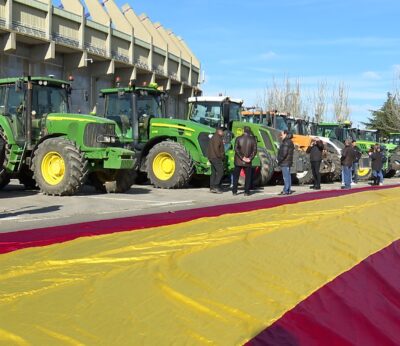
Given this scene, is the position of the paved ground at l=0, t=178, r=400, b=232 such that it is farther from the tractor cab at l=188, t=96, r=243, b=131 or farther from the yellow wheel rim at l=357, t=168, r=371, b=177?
the yellow wheel rim at l=357, t=168, r=371, b=177

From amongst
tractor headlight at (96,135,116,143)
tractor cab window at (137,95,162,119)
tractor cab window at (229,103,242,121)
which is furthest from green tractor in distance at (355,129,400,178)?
tractor headlight at (96,135,116,143)

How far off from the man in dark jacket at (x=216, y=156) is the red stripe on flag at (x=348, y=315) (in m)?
8.77

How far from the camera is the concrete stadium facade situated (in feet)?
79.8

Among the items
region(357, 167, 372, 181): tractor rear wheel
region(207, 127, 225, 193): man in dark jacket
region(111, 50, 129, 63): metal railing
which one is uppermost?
region(111, 50, 129, 63): metal railing

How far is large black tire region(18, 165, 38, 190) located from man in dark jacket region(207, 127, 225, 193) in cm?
413

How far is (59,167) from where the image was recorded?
11.6m

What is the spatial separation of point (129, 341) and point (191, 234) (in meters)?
3.02

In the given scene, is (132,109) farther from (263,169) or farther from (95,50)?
(95,50)

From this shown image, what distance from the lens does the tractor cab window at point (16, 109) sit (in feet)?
39.1

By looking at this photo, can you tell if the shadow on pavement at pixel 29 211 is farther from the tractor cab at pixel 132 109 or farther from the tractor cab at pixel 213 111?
the tractor cab at pixel 213 111

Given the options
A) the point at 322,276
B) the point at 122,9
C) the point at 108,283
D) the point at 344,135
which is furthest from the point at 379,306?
the point at 122,9

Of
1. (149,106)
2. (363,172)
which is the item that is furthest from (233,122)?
(363,172)

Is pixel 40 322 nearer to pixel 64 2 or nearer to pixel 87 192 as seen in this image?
pixel 87 192

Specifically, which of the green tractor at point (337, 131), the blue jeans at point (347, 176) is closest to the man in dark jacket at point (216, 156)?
the blue jeans at point (347, 176)
